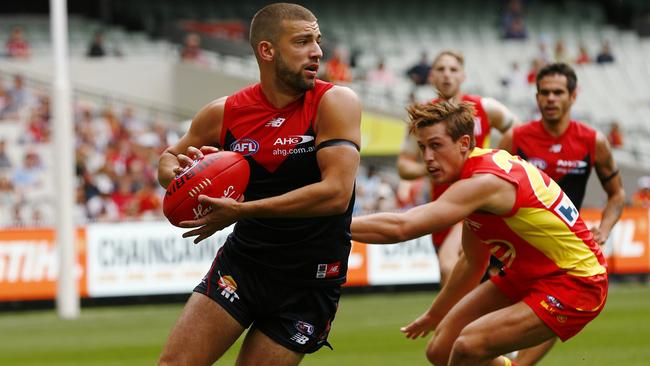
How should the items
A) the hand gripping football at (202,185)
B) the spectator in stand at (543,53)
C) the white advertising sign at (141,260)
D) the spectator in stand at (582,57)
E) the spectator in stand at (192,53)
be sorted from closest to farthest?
the hand gripping football at (202,185), the white advertising sign at (141,260), the spectator in stand at (192,53), the spectator in stand at (543,53), the spectator in stand at (582,57)

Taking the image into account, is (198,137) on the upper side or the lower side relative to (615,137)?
upper

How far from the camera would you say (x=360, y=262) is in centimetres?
1992

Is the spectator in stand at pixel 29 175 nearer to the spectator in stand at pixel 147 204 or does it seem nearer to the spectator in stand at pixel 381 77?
the spectator in stand at pixel 147 204

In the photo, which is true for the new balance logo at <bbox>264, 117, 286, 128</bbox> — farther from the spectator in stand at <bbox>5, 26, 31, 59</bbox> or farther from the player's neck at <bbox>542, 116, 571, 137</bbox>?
the spectator in stand at <bbox>5, 26, 31, 59</bbox>

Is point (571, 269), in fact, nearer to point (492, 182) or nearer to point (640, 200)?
point (492, 182)

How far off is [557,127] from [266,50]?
3943 mm

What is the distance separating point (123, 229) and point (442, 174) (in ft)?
42.0

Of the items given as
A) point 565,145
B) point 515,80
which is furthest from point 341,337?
point 515,80

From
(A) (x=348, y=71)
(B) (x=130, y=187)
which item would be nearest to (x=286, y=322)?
(B) (x=130, y=187)

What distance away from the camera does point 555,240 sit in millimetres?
7008

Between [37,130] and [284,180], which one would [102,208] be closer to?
[37,130]

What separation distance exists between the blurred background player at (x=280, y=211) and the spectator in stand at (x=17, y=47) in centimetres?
2204

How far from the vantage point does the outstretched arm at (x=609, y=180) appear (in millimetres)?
9555

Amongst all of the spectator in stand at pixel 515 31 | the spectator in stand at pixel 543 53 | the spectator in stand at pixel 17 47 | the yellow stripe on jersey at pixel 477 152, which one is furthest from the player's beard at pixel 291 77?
the spectator in stand at pixel 515 31
